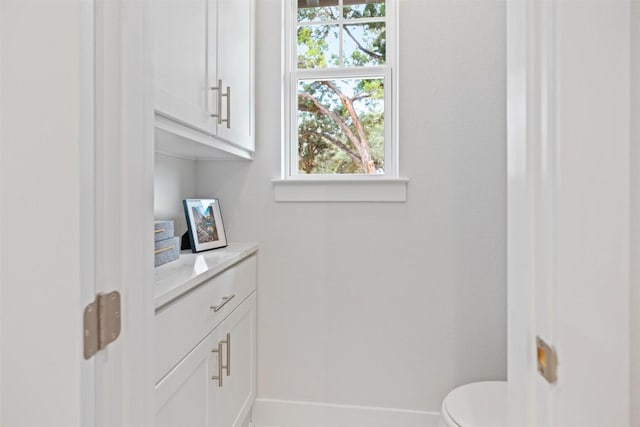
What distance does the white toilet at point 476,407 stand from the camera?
1395mm

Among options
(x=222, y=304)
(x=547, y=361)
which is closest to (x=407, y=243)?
(x=222, y=304)

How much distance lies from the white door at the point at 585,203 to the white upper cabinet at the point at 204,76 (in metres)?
0.91

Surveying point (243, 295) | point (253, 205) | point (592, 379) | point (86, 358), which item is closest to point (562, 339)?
point (592, 379)

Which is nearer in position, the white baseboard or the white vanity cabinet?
the white vanity cabinet

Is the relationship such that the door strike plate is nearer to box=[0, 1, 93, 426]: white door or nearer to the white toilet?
box=[0, 1, 93, 426]: white door

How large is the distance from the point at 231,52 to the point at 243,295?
98 cm

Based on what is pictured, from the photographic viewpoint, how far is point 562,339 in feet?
1.70

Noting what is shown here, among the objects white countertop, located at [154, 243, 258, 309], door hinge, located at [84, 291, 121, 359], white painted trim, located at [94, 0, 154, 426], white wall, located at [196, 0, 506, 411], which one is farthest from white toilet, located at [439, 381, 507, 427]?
door hinge, located at [84, 291, 121, 359]

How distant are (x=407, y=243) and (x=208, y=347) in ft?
3.22

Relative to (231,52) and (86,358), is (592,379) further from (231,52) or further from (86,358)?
(231,52)

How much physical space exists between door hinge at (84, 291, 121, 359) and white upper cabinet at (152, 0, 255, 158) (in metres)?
0.62

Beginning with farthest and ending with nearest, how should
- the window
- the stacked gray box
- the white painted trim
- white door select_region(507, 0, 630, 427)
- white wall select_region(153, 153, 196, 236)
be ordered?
the window, white wall select_region(153, 153, 196, 236), the stacked gray box, the white painted trim, white door select_region(507, 0, 630, 427)

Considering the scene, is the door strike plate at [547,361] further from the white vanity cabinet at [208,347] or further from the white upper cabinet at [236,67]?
the white upper cabinet at [236,67]

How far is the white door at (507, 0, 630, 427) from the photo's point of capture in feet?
1.64
